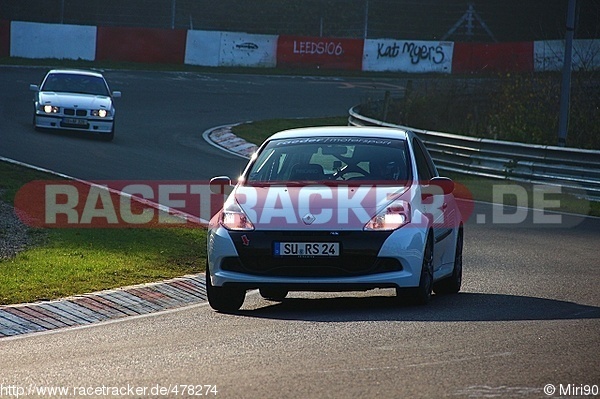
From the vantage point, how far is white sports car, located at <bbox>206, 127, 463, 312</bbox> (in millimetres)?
10203

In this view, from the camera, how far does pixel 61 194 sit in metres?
18.2

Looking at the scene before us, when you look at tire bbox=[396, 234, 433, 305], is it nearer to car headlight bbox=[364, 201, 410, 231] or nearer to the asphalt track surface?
the asphalt track surface

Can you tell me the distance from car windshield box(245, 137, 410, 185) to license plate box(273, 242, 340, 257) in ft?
3.53

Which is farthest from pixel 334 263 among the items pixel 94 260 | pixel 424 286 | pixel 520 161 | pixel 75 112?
pixel 75 112

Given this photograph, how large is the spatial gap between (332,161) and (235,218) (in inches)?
52.0

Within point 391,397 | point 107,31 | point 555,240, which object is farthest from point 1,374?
point 107,31

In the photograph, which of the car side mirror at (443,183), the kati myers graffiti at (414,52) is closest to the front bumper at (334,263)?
the car side mirror at (443,183)

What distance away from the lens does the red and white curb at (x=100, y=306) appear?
31.9ft

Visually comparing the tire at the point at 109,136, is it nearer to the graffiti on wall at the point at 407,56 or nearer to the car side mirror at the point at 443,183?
the car side mirror at the point at 443,183

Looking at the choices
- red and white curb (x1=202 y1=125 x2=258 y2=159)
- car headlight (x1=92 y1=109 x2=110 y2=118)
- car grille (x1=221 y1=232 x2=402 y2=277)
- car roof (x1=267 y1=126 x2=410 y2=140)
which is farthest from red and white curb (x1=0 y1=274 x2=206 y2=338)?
car headlight (x1=92 y1=109 x2=110 y2=118)

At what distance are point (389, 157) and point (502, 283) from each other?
189cm

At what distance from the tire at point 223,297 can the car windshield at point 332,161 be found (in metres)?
1.10

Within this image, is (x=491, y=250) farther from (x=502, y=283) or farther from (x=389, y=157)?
(x=389, y=157)

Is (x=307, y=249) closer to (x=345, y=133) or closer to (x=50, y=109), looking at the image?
(x=345, y=133)
